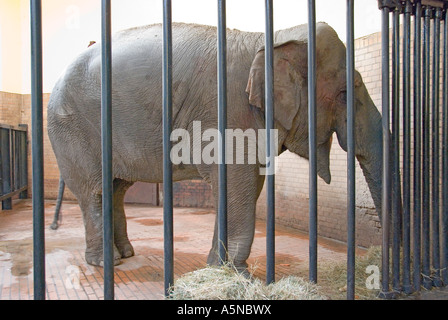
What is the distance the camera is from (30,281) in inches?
169

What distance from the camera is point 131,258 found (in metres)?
5.34

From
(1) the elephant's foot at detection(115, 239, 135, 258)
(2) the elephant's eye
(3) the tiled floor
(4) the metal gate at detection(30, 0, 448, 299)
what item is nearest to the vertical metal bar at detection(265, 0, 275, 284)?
(4) the metal gate at detection(30, 0, 448, 299)

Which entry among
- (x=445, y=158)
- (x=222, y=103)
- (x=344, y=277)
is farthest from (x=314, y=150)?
(x=344, y=277)

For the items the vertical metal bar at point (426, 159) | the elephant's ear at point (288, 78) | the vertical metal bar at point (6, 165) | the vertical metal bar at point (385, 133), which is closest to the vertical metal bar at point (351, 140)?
the vertical metal bar at point (385, 133)

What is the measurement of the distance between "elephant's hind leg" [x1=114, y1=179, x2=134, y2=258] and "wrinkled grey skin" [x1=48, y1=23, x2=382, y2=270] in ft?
0.04

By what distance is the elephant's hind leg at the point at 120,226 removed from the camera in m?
5.40

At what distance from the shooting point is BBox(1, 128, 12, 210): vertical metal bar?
10.0 meters

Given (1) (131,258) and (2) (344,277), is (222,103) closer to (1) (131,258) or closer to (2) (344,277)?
(2) (344,277)

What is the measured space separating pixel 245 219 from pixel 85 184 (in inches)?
85.6

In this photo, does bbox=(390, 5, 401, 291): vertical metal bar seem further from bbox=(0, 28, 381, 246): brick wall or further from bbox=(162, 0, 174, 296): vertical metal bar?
bbox=(0, 28, 381, 246): brick wall

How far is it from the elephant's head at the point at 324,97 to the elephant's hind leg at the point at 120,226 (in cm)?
253

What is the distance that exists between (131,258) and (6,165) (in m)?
6.51

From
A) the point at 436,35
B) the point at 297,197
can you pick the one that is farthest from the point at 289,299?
the point at 297,197

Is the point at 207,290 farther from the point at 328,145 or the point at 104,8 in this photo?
the point at 328,145
